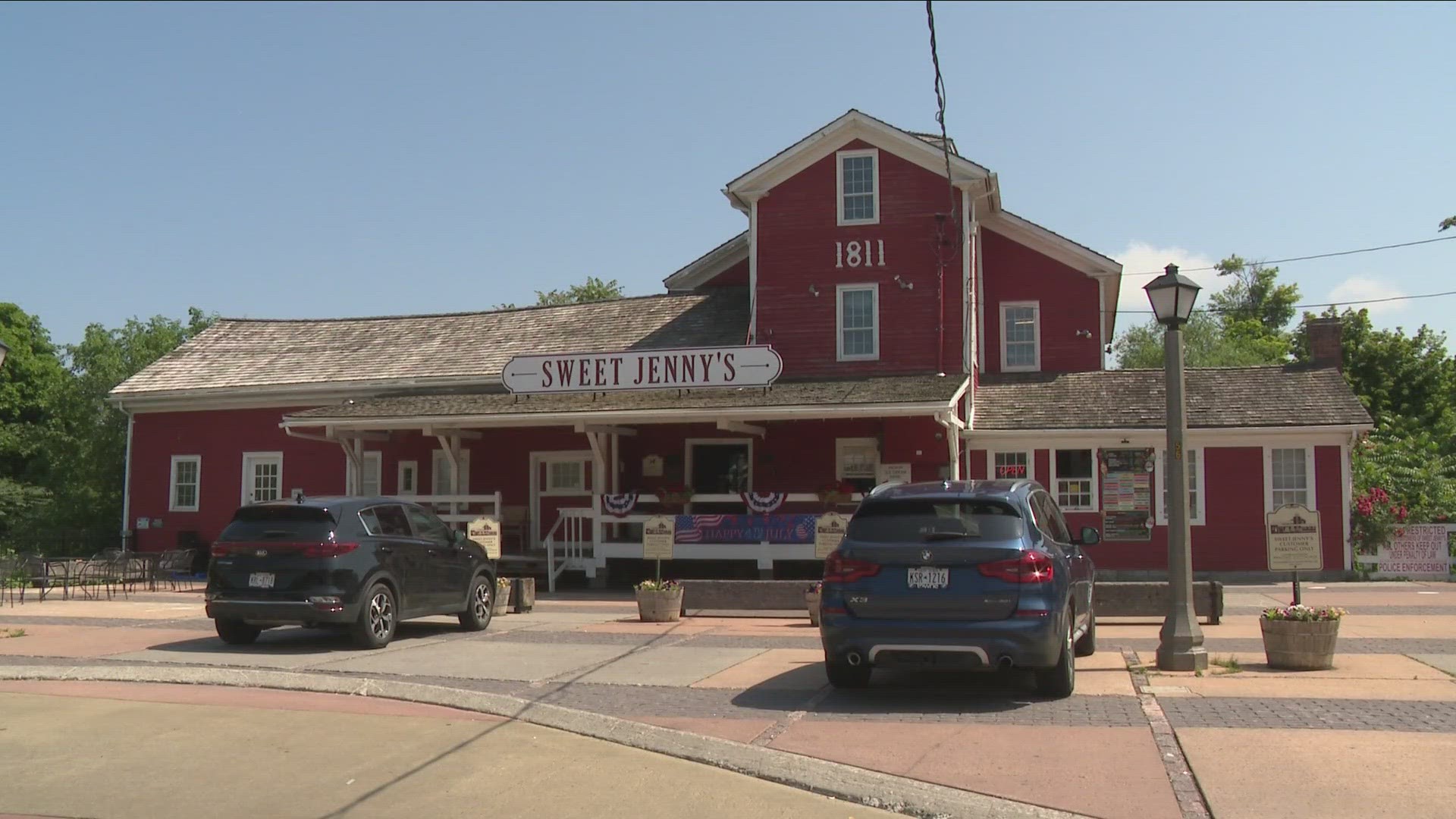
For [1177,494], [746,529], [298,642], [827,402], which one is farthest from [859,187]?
[298,642]

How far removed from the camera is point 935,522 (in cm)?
907

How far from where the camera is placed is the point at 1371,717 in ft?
26.7

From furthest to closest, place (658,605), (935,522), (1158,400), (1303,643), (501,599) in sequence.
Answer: (1158,400) → (501,599) → (658,605) → (1303,643) → (935,522)

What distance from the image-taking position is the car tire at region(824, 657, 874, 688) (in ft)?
31.2

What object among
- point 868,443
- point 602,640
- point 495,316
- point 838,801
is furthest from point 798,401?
point 838,801

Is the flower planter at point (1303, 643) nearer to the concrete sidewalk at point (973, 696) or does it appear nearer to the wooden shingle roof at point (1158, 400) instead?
the concrete sidewalk at point (973, 696)

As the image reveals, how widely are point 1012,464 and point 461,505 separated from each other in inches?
458

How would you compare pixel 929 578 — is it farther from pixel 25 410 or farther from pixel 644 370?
pixel 25 410

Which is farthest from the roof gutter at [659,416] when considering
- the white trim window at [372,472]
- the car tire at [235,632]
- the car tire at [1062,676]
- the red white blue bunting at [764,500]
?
the car tire at [1062,676]

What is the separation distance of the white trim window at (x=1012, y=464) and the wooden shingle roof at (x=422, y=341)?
575 centimetres

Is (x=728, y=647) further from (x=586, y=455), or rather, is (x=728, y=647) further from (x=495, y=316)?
(x=495, y=316)

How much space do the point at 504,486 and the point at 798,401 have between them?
8.18m

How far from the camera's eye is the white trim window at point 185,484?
1115 inches

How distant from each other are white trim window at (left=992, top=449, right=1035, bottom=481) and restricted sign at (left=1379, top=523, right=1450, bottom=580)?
6.68 meters
